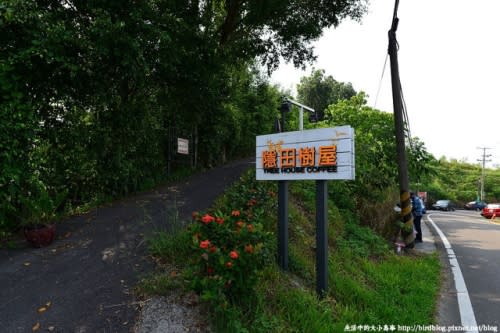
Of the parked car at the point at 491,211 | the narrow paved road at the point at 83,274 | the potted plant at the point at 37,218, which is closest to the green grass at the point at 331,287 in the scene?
the narrow paved road at the point at 83,274

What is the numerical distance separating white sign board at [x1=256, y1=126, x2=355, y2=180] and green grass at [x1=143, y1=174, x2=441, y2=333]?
1.39 meters

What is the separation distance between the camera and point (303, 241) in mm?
6129

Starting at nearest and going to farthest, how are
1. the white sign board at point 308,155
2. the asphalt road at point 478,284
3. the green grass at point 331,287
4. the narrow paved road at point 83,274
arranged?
the narrow paved road at point 83,274
the green grass at point 331,287
the white sign board at point 308,155
the asphalt road at point 478,284

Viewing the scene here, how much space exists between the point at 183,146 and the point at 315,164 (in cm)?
849

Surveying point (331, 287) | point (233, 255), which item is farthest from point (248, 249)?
point (331, 287)

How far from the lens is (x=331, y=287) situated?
15.5 feet

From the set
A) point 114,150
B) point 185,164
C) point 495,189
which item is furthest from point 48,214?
point 495,189

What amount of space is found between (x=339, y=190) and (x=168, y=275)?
681 centimetres

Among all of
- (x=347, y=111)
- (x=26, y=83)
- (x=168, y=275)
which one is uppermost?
(x=347, y=111)

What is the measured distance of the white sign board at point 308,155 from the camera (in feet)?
13.2

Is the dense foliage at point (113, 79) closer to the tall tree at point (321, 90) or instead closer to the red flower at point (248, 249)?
the red flower at point (248, 249)

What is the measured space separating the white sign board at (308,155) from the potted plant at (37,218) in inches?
145

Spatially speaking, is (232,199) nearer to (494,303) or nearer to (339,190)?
(339,190)

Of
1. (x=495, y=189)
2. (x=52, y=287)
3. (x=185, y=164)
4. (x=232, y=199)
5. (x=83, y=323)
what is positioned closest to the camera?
(x=83, y=323)
